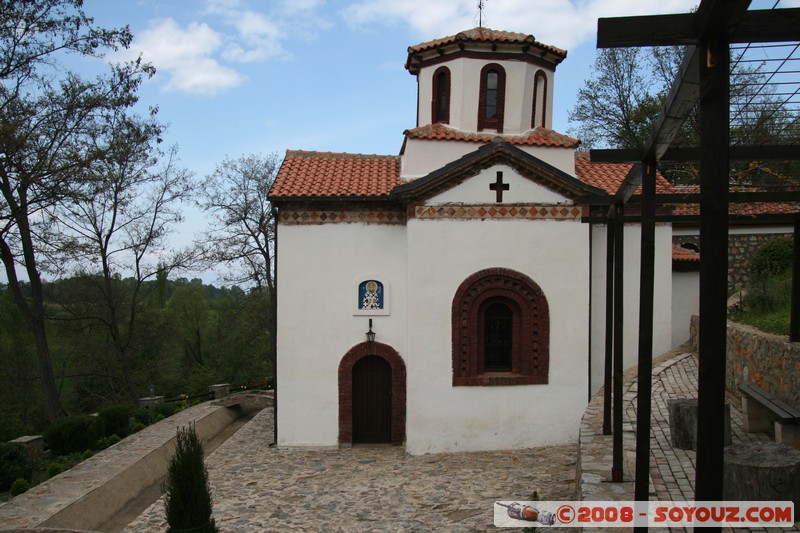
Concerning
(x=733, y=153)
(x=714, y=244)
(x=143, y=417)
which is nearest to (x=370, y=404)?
(x=143, y=417)

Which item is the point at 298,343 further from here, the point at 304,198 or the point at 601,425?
the point at 601,425

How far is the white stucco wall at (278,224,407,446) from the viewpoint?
1309 cm

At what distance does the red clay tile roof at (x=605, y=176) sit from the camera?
1380 cm

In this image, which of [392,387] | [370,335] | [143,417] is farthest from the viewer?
[143,417]

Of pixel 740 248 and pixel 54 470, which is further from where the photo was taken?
pixel 740 248

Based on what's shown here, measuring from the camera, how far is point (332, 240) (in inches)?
522

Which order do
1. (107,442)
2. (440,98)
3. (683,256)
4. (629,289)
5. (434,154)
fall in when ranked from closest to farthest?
(629,289)
(434,154)
(107,442)
(440,98)
(683,256)

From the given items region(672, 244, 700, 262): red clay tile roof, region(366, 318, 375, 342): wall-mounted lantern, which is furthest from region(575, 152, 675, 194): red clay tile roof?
region(366, 318, 375, 342): wall-mounted lantern

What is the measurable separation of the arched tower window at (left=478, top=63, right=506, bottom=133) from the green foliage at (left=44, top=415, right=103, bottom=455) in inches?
431

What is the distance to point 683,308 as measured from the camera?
15.8 meters

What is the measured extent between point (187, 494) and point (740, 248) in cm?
1788

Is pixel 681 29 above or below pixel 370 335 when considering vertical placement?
above

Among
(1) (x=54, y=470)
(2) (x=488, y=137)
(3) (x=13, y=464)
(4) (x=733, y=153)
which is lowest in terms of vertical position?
(1) (x=54, y=470)

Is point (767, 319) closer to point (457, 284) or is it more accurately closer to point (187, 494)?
point (457, 284)
